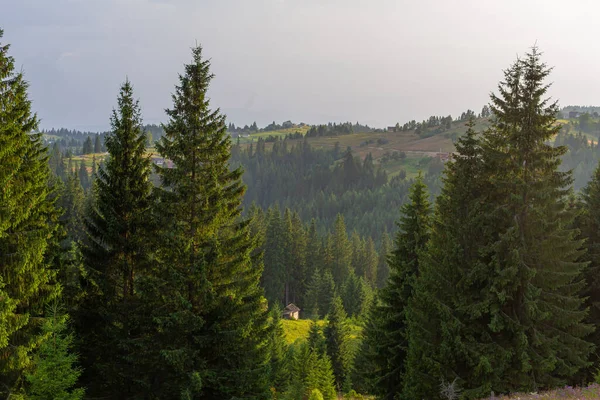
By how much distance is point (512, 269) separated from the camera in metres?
18.9

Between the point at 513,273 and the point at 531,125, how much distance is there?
6256 millimetres

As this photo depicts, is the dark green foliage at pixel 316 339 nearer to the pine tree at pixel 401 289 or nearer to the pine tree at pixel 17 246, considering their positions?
the pine tree at pixel 401 289

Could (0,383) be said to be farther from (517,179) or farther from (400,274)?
(517,179)

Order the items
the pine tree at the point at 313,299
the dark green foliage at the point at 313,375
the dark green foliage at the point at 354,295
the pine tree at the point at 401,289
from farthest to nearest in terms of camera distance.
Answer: the pine tree at the point at 313,299 < the dark green foliage at the point at 354,295 < the dark green foliage at the point at 313,375 < the pine tree at the point at 401,289

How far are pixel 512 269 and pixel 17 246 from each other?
18817 mm

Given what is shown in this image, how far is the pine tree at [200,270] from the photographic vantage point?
18219mm

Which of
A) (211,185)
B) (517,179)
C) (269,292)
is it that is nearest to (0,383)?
(211,185)

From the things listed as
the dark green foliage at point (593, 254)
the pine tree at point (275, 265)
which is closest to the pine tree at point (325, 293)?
the pine tree at point (275, 265)

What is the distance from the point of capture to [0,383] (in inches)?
653

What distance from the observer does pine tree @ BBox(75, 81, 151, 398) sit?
65.9 ft

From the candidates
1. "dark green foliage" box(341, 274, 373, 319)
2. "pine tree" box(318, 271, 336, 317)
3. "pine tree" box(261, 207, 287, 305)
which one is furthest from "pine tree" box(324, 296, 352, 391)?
"pine tree" box(261, 207, 287, 305)

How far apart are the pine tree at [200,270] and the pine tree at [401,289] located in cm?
896

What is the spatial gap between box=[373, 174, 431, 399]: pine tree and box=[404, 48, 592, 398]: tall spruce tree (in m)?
4.02

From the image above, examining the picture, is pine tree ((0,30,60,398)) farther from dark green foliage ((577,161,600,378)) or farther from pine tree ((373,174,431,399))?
dark green foliage ((577,161,600,378))
